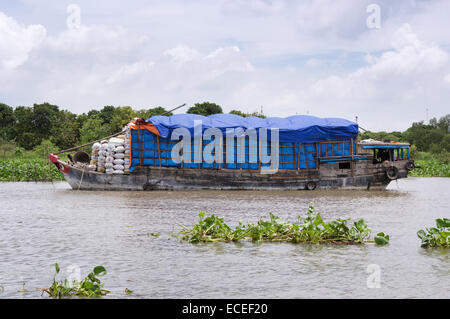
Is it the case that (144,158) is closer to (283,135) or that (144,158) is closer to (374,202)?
(283,135)

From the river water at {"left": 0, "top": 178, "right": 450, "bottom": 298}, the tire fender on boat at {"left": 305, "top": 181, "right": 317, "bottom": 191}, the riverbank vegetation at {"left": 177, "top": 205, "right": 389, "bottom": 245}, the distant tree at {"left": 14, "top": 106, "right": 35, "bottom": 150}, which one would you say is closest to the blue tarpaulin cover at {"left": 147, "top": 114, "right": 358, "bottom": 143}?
the tire fender on boat at {"left": 305, "top": 181, "right": 317, "bottom": 191}

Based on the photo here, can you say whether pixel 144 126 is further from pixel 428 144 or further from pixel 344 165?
pixel 428 144

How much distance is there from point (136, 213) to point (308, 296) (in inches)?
328

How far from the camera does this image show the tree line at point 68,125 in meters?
47.6

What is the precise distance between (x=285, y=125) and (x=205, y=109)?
32261 mm

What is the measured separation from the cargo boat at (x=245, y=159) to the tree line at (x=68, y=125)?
75.7ft

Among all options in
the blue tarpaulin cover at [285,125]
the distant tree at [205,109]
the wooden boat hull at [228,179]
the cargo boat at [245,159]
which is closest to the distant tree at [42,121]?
the distant tree at [205,109]

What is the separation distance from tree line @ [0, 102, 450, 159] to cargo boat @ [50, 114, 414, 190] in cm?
2306

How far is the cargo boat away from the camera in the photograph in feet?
71.7

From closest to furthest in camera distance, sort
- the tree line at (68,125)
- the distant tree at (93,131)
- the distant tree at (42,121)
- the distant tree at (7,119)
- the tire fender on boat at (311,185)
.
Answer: the tire fender on boat at (311,185) < the distant tree at (93,131) < the tree line at (68,125) < the distant tree at (42,121) < the distant tree at (7,119)

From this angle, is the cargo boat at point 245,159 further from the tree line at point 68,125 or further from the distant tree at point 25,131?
the distant tree at point 25,131

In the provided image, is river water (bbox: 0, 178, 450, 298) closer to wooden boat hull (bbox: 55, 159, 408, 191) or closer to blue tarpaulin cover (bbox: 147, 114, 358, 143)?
wooden boat hull (bbox: 55, 159, 408, 191)
